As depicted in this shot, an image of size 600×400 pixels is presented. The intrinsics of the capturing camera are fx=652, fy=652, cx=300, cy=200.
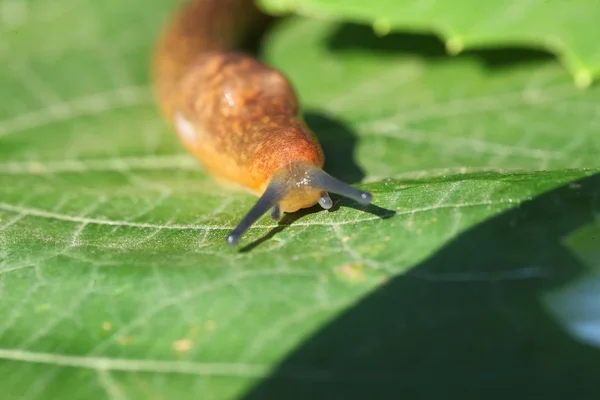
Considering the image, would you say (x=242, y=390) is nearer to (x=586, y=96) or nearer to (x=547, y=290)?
(x=547, y=290)

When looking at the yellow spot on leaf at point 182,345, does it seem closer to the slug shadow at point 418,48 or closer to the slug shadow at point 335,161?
the slug shadow at point 335,161

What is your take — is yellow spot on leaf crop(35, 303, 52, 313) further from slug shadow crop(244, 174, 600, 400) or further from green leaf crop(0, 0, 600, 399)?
slug shadow crop(244, 174, 600, 400)

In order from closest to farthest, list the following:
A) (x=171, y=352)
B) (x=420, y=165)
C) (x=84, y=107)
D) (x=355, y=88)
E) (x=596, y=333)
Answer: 1. (x=596, y=333)
2. (x=171, y=352)
3. (x=420, y=165)
4. (x=355, y=88)
5. (x=84, y=107)

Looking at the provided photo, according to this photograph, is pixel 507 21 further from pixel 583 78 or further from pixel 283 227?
pixel 283 227

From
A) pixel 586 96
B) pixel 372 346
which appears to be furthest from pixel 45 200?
pixel 586 96

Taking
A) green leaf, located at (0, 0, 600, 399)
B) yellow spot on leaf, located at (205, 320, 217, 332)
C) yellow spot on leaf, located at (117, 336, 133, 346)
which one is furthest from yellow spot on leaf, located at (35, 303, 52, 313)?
yellow spot on leaf, located at (205, 320, 217, 332)

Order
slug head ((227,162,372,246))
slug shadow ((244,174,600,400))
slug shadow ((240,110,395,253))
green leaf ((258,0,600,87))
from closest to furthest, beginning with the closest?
slug shadow ((244,174,600,400)) < slug shadow ((240,110,395,253)) < slug head ((227,162,372,246)) < green leaf ((258,0,600,87))

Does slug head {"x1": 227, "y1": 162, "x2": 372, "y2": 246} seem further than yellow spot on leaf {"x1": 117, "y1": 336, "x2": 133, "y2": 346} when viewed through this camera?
Yes
